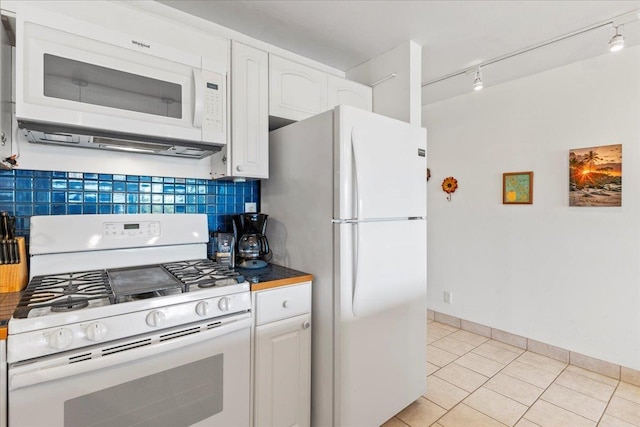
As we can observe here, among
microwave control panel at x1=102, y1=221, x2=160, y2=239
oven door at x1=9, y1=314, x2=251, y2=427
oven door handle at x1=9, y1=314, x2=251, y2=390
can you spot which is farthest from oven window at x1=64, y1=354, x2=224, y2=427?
microwave control panel at x1=102, y1=221, x2=160, y2=239

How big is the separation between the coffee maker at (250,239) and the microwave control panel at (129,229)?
1.46ft

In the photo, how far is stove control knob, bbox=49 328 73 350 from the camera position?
1018mm

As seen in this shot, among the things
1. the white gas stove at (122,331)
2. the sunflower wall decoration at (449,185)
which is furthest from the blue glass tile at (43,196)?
the sunflower wall decoration at (449,185)

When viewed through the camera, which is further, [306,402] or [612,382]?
[612,382]

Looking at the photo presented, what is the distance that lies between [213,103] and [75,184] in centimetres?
83

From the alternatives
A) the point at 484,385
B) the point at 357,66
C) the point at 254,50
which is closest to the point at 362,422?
the point at 484,385

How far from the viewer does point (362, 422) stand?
168 centimetres

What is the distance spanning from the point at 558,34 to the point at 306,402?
9.15 feet

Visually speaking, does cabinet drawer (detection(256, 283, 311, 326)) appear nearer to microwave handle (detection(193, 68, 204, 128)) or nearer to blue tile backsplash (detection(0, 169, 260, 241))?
blue tile backsplash (detection(0, 169, 260, 241))

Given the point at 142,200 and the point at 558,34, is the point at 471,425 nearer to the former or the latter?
the point at 142,200

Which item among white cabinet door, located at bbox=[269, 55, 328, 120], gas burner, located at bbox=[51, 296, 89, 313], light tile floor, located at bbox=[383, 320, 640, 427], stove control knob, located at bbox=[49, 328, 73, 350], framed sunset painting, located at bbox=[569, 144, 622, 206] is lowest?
light tile floor, located at bbox=[383, 320, 640, 427]

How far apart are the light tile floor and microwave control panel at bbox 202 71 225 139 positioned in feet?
6.55

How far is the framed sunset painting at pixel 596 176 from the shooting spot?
231 centimetres

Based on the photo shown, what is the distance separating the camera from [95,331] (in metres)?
1.08
